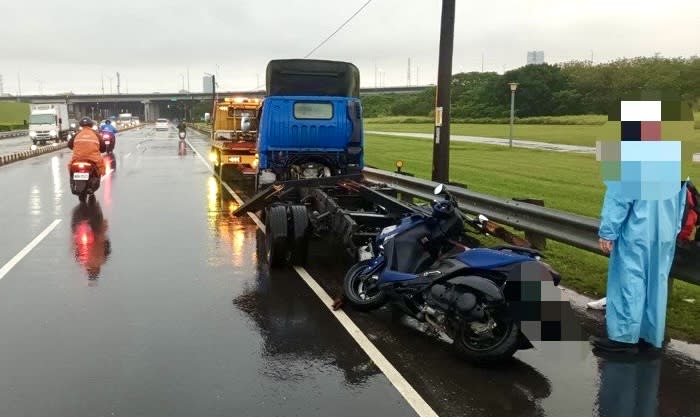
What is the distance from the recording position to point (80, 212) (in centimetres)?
1357

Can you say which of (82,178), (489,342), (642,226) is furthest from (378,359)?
(82,178)

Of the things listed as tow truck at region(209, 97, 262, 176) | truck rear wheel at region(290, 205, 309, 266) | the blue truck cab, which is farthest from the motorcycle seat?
tow truck at region(209, 97, 262, 176)

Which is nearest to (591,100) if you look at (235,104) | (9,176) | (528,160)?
(528,160)

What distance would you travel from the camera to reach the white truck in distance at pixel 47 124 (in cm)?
4694

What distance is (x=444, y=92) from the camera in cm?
1248

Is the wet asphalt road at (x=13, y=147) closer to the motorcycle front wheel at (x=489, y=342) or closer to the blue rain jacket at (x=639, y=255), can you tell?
the motorcycle front wheel at (x=489, y=342)

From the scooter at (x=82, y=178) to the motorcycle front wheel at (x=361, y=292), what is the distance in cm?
1029

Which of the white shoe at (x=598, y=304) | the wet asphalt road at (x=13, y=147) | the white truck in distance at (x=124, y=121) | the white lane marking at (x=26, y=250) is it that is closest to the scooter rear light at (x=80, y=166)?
the white lane marking at (x=26, y=250)

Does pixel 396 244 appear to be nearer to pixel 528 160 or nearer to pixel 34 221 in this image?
pixel 34 221

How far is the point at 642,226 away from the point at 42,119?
50609 mm

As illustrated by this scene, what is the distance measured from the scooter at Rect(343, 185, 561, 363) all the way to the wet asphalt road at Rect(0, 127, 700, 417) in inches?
8.9

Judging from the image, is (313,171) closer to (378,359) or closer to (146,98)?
(378,359)

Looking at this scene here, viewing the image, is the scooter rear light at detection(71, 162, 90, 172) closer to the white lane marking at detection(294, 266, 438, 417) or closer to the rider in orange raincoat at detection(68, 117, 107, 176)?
the rider in orange raincoat at detection(68, 117, 107, 176)

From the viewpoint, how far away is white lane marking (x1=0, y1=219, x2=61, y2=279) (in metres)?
8.40
